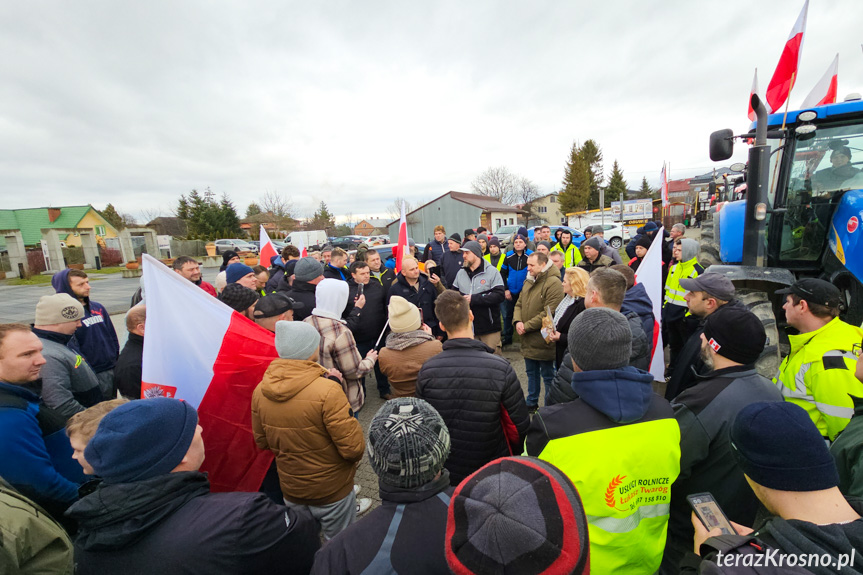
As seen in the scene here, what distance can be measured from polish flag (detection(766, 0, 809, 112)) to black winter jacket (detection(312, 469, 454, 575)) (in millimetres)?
5693

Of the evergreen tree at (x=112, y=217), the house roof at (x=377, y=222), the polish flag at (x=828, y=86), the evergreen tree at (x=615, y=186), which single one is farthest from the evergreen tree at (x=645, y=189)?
the evergreen tree at (x=112, y=217)

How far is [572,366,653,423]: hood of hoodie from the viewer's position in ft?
5.03

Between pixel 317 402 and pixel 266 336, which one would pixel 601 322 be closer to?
pixel 317 402

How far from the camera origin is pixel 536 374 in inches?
180

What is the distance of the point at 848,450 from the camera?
63.6 inches

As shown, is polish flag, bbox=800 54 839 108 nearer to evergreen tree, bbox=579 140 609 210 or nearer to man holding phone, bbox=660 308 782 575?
man holding phone, bbox=660 308 782 575

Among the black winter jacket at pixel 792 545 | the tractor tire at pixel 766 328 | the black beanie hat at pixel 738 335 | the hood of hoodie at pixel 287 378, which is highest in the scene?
the black beanie hat at pixel 738 335

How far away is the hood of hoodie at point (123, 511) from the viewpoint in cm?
118

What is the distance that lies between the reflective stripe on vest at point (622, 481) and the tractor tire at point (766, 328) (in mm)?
2293

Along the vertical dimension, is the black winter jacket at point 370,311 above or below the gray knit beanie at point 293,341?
below

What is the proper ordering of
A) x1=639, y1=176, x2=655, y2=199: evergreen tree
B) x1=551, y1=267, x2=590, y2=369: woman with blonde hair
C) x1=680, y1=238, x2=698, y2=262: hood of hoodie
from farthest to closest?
x1=639, y1=176, x2=655, y2=199: evergreen tree < x1=680, y1=238, x2=698, y2=262: hood of hoodie < x1=551, y1=267, x2=590, y2=369: woman with blonde hair

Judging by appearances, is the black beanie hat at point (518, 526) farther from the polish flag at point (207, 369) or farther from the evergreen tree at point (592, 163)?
the evergreen tree at point (592, 163)

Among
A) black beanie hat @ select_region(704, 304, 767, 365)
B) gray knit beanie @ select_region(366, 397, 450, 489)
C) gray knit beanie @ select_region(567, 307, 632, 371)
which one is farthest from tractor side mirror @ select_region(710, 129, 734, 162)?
gray knit beanie @ select_region(366, 397, 450, 489)

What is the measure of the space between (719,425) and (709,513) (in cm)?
72
